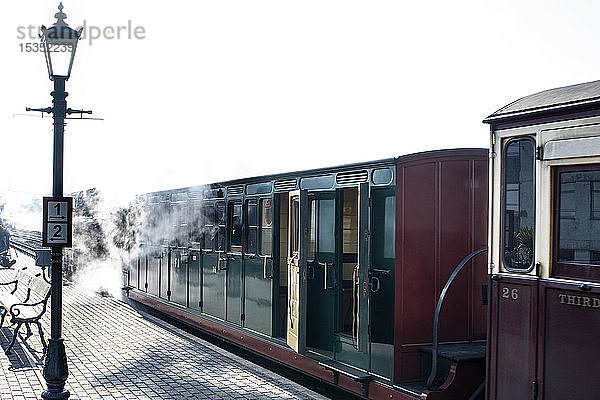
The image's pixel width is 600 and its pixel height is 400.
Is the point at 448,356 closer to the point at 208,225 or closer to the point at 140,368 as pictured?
the point at 140,368

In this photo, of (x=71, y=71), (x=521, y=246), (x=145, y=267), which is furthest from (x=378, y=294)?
(x=145, y=267)

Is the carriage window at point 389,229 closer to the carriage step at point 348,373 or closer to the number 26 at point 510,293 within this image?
the carriage step at point 348,373

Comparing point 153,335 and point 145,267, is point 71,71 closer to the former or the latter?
point 153,335

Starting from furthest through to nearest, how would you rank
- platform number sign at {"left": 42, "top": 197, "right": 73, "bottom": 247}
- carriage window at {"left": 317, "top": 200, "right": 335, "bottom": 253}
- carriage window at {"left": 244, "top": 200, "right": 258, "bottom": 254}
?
1. carriage window at {"left": 244, "top": 200, "right": 258, "bottom": 254}
2. carriage window at {"left": 317, "top": 200, "right": 335, "bottom": 253}
3. platform number sign at {"left": 42, "top": 197, "right": 73, "bottom": 247}

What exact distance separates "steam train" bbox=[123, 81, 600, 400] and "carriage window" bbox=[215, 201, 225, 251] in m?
0.05

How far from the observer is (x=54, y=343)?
25.1 ft

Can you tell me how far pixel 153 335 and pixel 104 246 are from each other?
8365 mm

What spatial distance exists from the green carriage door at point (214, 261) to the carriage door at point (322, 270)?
3.05 meters

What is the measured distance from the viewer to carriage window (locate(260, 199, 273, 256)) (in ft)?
35.2

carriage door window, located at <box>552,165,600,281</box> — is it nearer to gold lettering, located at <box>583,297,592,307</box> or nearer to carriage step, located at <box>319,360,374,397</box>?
gold lettering, located at <box>583,297,592,307</box>

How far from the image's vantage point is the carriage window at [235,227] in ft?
38.4

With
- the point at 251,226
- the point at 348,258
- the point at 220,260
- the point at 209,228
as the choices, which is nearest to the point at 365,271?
the point at 348,258

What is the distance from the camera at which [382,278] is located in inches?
315

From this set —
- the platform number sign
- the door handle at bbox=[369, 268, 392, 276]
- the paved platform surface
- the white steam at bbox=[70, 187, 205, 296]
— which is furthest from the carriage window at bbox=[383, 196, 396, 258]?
the white steam at bbox=[70, 187, 205, 296]
